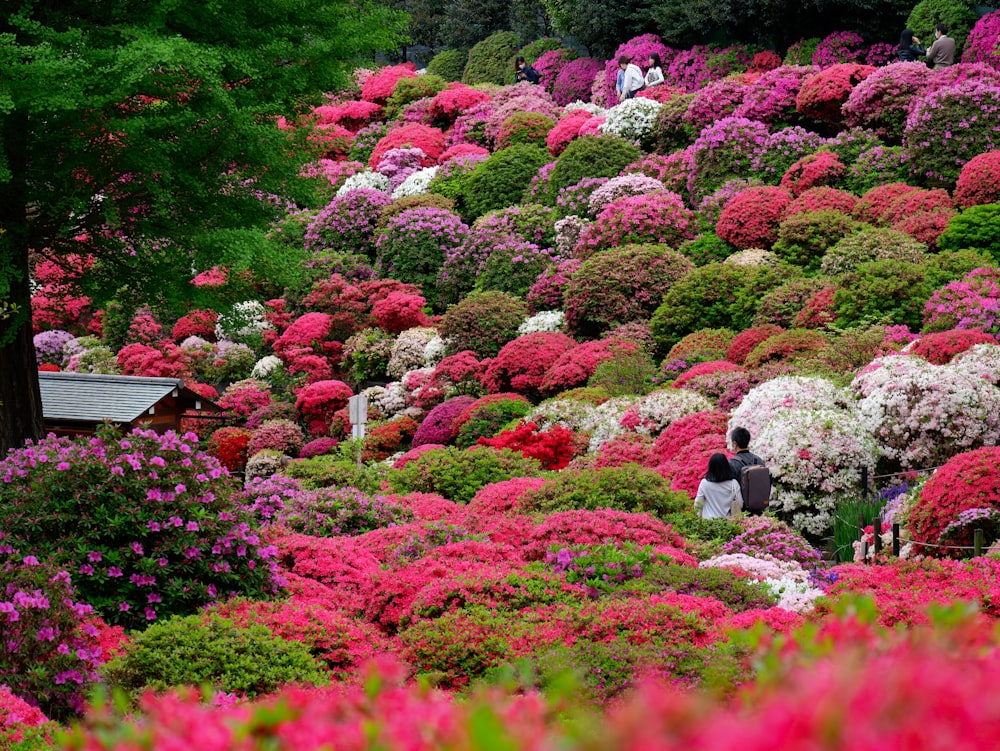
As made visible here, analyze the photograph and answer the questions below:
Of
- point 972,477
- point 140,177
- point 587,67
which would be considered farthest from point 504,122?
point 972,477

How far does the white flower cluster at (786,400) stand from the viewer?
40.9 ft

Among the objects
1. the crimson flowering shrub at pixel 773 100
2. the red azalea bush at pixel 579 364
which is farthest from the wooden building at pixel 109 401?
the crimson flowering shrub at pixel 773 100

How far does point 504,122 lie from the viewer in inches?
1273

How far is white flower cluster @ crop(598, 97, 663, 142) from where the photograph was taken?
28453 mm

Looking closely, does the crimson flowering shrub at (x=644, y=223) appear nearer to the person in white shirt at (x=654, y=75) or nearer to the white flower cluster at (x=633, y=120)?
the white flower cluster at (x=633, y=120)

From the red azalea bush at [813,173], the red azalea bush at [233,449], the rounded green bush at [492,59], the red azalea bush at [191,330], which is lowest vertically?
the red azalea bush at [233,449]

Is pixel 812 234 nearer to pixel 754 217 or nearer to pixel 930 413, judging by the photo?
pixel 754 217

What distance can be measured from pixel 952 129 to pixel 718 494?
43.3ft

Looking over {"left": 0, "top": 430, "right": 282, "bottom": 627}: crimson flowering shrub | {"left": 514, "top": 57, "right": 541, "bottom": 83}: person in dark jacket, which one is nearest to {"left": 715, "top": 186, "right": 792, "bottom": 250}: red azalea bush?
{"left": 0, "top": 430, "right": 282, "bottom": 627}: crimson flowering shrub

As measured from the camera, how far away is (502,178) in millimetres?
28797

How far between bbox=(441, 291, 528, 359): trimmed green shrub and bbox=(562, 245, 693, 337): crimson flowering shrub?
4.66ft

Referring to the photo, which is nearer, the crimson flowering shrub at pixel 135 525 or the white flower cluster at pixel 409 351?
the crimson flowering shrub at pixel 135 525

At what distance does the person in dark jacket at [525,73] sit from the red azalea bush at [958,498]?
3144cm

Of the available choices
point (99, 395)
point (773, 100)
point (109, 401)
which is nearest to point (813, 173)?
point (773, 100)
